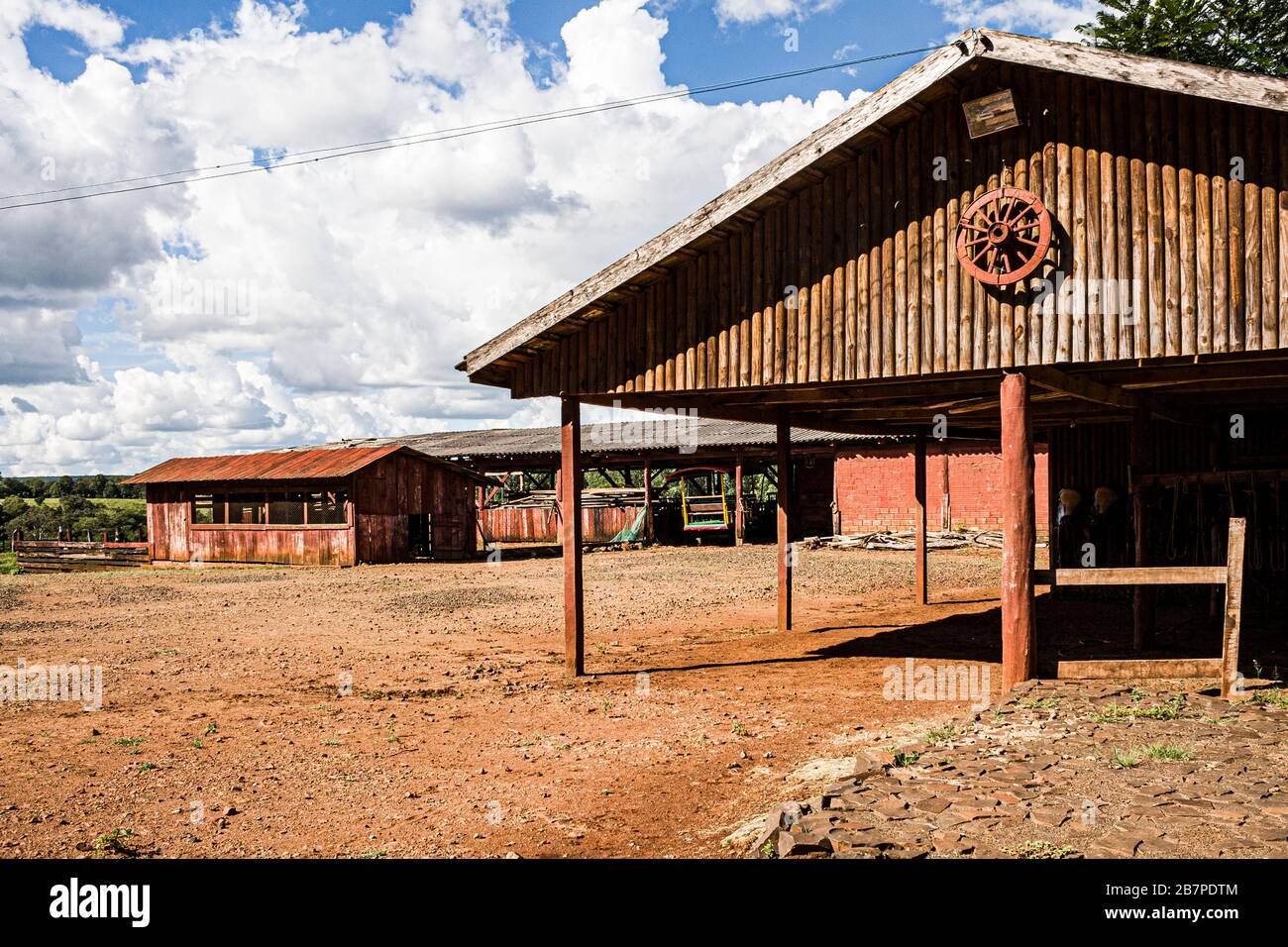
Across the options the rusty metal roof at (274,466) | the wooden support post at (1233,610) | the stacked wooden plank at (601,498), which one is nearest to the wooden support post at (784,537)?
the wooden support post at (1233,610)

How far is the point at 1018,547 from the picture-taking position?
29.8ft

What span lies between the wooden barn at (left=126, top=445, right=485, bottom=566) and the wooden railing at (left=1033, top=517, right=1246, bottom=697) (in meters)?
26.2

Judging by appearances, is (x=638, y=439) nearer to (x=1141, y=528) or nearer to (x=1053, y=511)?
(x=1053, y=511)

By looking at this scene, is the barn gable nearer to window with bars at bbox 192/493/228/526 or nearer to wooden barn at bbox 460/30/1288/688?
wooden barn at bbox 460/30/1288/688

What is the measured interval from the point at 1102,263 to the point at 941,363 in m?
1.70

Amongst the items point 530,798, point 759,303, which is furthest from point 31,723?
point 759,303

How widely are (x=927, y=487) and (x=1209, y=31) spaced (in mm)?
16492

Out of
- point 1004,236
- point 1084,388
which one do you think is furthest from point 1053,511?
point 1004,236

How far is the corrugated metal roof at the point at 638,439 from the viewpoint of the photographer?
37219 mm

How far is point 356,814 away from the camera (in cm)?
685

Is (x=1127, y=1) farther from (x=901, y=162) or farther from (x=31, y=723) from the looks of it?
(x=31, y=723)

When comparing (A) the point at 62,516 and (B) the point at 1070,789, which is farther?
(A) the point at 62,516

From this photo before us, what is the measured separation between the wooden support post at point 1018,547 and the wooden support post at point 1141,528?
3.07 meters

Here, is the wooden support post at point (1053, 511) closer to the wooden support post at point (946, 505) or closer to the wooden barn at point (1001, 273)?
the wooden barn at point (1001, 273)
